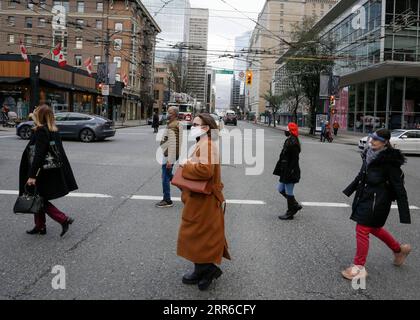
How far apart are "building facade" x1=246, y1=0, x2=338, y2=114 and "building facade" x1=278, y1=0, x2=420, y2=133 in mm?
4177

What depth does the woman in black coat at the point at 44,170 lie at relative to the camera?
17.5 ft

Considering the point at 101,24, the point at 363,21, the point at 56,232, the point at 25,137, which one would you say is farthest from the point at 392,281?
the point at 101,24

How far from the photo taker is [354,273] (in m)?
4.47

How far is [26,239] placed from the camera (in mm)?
5590

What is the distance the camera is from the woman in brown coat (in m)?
3.99

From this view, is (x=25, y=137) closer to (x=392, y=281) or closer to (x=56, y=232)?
(x=56, y=232)

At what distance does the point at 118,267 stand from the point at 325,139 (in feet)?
100

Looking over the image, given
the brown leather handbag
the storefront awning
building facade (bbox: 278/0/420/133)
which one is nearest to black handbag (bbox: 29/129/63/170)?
the brown leather handbag

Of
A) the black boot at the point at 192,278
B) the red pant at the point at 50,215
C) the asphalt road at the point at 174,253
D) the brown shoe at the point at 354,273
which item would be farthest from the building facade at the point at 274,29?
the black boot at the point at 192,278

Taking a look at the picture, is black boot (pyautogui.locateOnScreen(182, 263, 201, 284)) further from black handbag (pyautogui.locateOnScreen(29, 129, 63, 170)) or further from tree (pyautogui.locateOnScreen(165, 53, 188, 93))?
tree (pyautogui.locateOnScreen(165, 53, 188, 93))

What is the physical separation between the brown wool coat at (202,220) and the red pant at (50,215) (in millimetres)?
A: 2330

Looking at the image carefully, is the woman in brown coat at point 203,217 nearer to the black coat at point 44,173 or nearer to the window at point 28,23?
the black coat at point 44,173

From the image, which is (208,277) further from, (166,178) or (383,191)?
(166,178)
